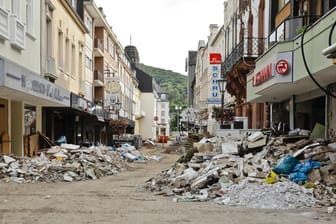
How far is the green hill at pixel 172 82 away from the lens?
150625mm

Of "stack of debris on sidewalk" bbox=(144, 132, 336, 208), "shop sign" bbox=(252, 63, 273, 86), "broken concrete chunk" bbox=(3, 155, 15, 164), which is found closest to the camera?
→ "stack of debris on sidewalk" bbox=(144, 132, 336, 208)

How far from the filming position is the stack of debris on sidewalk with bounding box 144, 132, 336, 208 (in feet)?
33.9

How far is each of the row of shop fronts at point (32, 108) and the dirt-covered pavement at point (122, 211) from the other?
3567mm

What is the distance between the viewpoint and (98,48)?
1601 inches

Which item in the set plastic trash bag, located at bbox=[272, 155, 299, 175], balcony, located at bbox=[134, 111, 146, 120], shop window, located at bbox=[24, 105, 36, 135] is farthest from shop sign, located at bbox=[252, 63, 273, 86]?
balcony, located at bbox=[134, 111, 146, 120]

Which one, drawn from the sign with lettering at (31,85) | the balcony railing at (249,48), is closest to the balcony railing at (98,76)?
the sign with lettering at (31,85)

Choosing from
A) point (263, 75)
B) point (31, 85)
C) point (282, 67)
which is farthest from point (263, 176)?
point (31, 85)

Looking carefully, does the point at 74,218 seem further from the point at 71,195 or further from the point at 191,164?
the point at 191,164

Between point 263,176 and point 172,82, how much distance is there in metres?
150

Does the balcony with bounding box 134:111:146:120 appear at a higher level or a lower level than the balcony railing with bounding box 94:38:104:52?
lower

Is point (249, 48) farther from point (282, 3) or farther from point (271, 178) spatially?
point (271, 178)

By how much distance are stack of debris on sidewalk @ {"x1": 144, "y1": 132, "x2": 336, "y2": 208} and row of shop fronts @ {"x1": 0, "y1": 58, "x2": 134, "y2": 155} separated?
5.08m

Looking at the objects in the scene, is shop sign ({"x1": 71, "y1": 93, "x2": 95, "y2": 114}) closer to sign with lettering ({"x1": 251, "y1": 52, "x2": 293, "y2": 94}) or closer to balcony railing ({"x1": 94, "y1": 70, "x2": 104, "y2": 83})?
balcony railing ({"x1": 94, "y1": 70, "x2": 104, "y2": 83})

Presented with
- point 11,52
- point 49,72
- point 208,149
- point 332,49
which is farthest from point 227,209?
point 49,72
